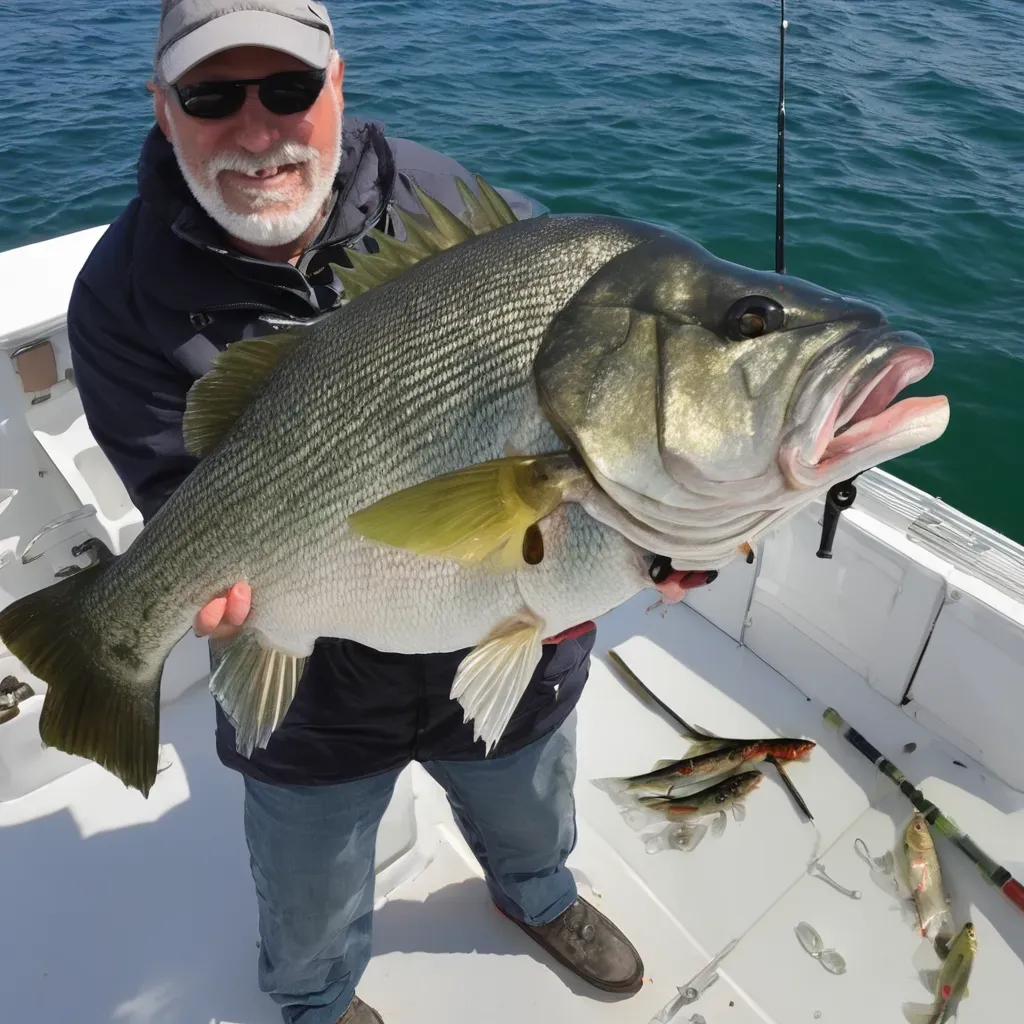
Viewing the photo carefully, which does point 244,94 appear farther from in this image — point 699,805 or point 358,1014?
point 699,805

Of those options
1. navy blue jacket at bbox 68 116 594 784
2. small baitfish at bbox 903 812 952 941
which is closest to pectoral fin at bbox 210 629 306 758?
navy blue jacket at bbox 68 116 594 784

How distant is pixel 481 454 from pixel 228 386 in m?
0.58

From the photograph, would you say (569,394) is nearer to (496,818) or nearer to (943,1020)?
(496,818)

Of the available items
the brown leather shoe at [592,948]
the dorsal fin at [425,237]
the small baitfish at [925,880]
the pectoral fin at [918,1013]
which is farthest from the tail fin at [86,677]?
the small baitfish at [925,880]

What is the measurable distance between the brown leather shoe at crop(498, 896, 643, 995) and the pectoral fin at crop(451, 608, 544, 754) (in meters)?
1.24

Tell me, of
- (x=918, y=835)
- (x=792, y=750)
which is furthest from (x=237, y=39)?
(x=918, y=835)

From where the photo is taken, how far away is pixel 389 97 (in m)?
9.81

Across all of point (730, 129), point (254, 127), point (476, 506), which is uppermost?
point (254, 127)

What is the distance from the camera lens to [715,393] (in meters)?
1.28

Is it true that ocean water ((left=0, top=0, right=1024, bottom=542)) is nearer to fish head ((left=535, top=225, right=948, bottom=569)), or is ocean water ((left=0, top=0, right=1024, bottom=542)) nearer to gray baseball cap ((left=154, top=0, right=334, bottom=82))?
fish head ((left=535, top=225, right=948, bottom=569))

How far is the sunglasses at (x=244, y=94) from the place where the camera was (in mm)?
1767

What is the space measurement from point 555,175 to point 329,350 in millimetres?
7364

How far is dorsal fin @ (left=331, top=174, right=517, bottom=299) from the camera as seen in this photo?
159 centimetres

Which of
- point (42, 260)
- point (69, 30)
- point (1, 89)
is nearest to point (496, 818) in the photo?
point (42, 260)
